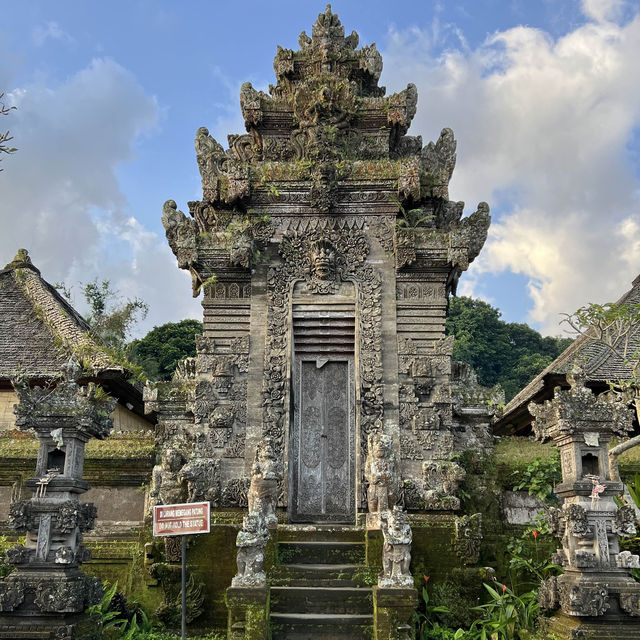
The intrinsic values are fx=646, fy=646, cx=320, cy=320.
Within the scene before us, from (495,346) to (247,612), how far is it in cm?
3735

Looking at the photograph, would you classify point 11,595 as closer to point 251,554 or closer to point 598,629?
point 251,554

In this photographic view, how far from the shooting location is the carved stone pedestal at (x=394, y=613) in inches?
275

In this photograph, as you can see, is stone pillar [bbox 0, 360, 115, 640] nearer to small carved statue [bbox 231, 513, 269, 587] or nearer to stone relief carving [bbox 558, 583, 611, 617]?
small carved statue [bbox 231, 513, 269, 587]

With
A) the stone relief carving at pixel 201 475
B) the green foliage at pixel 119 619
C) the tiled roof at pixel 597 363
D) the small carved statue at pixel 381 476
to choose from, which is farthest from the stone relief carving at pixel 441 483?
the tiled roof at pixel 597 363

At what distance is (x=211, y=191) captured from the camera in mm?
10914

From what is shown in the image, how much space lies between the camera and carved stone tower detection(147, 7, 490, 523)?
31.7 feet

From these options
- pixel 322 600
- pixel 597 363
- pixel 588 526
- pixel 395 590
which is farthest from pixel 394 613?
pixel 597 363

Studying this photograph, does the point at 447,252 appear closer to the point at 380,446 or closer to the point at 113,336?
the point at 380,446

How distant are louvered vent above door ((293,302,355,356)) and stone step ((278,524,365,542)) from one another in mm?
2881

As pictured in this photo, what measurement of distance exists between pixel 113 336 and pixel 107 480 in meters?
15.9

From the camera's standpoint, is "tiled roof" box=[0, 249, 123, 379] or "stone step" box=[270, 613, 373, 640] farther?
"tiled roof" box=[0, 249, 123, 379]

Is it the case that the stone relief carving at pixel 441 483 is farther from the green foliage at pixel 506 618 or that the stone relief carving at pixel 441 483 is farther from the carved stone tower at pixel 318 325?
the green foliage at pixel 506 618

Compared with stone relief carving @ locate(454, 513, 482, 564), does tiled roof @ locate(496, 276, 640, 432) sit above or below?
above

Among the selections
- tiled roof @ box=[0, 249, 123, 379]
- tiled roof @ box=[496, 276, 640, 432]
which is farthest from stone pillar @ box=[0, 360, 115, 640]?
tiled roof @ box=[496, 276, 640, 432]
